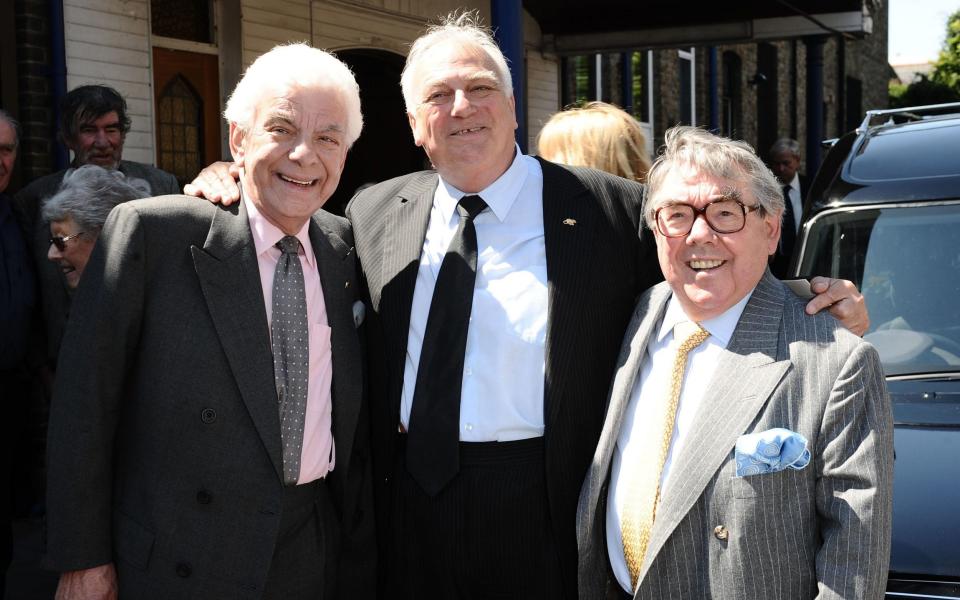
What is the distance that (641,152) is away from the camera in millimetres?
4098

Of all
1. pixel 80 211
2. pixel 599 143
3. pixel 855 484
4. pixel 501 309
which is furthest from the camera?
pixel 599 143

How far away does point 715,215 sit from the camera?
2.46 meters

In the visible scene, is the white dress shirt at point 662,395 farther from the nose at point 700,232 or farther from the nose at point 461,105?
the nose at point 461,105

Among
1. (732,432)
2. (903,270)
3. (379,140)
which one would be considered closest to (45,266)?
(732,432)

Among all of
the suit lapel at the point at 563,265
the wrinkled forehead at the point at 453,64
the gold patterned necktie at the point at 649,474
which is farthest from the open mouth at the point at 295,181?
the gold patterned necktie at the point at 649,474

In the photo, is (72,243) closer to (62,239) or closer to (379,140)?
(62,239)

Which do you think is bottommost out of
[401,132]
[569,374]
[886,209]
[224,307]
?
[569,374]

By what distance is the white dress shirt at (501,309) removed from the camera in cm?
286

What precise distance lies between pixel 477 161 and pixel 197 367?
43.0 inches

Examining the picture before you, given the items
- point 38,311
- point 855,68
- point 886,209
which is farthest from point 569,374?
point 855,68

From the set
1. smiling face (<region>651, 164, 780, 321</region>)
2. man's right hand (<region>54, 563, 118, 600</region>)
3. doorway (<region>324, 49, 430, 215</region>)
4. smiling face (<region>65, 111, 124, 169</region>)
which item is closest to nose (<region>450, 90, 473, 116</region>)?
smiling face (<region>651, 164, 780, 321</region>)

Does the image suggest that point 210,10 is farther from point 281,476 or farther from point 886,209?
point 281,476

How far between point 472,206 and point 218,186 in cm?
79

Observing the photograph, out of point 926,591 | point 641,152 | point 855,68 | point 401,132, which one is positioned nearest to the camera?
point 926,591
